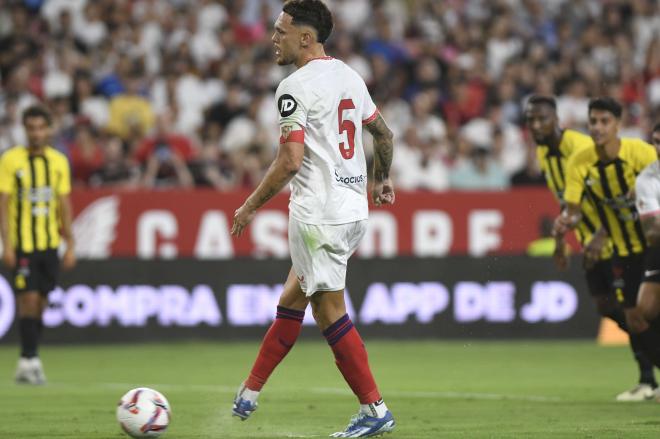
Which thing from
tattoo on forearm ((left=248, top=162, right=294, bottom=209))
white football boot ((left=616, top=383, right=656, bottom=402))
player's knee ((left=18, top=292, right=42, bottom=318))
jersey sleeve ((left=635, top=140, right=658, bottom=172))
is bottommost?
white football boot ((left=616, top=383, right=656, bottom=402))

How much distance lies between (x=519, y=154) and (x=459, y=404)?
9.45 meters

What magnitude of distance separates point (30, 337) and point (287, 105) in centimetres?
521

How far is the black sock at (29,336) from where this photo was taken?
11.5 m

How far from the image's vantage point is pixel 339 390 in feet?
35.6

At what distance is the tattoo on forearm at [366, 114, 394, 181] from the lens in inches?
302

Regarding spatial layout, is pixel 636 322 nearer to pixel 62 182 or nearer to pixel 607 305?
pixel 607 305

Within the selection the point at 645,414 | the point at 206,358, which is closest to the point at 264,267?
the point at 206,358

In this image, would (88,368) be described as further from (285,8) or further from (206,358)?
(285,8)

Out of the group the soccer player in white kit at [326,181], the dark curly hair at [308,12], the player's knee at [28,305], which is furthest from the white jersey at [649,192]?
the player's knee at [28,305]

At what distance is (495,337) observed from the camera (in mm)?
15672

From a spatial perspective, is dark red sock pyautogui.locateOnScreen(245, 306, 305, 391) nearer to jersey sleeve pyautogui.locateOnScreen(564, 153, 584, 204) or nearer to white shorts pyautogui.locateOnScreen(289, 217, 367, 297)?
white shorts pyautogui.locateOnScreen(289, 217, 367, 297)

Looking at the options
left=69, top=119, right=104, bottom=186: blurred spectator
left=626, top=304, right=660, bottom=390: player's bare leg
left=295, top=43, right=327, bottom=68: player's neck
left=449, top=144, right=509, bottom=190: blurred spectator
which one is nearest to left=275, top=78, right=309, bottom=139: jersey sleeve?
left=295, top=43, right=327, bottom=68: player's neck

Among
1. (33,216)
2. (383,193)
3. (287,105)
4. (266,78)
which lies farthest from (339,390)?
(266,78)

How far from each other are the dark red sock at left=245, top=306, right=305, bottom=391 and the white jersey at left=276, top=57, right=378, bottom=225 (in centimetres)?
69
